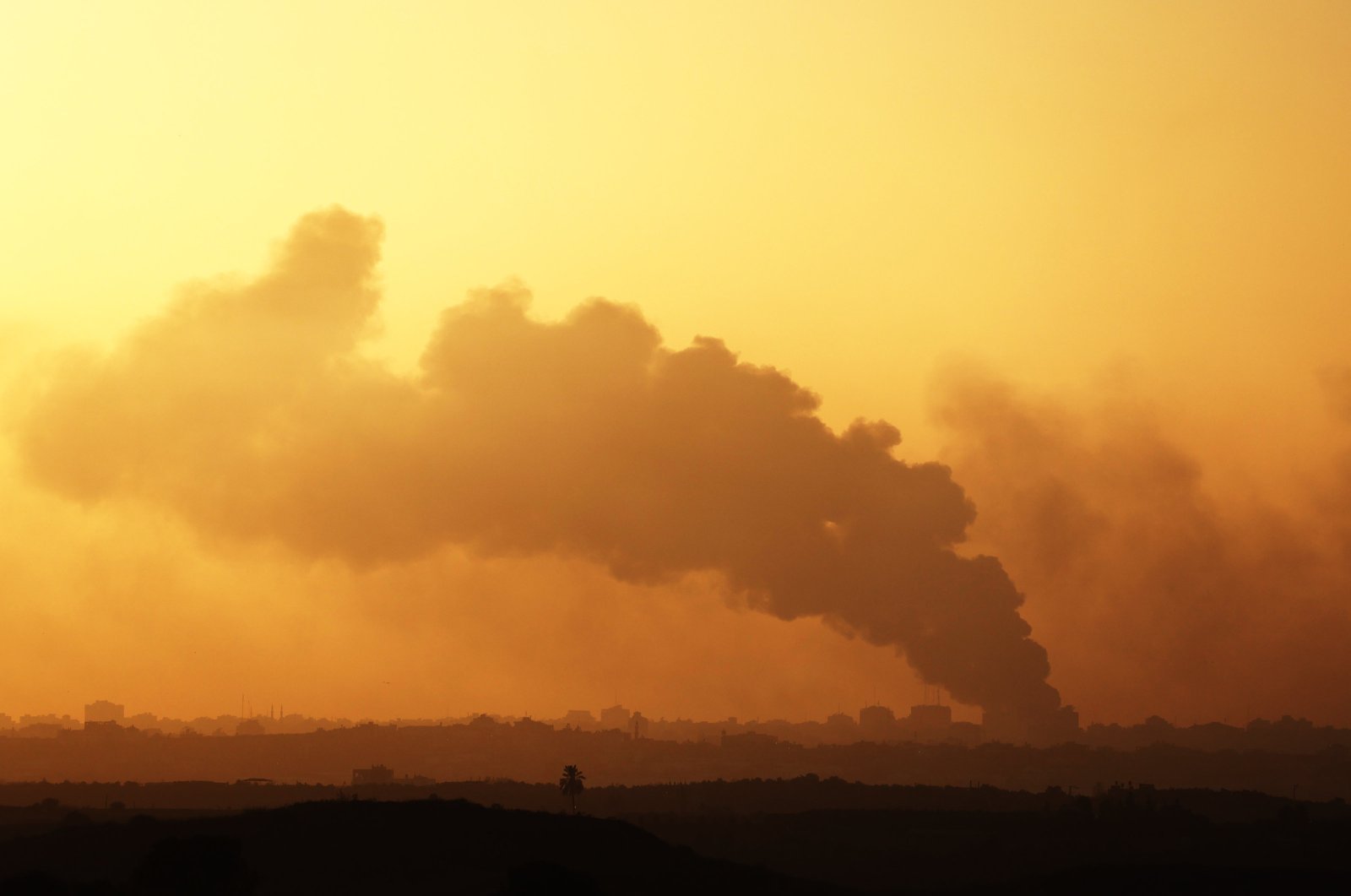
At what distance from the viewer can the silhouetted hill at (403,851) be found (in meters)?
135

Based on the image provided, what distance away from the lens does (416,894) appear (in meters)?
131

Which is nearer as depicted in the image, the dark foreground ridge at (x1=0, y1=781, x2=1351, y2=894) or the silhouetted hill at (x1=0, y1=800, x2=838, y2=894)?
the dark foreground ridge at (x1=0, y1=781, x2=1351, y2=894)

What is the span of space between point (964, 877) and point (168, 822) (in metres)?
82.4

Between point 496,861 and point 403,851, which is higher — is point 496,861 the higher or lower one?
the lower one

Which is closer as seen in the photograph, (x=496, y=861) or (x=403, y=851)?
(x=496, y=861)

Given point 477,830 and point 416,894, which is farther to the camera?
point 477,830

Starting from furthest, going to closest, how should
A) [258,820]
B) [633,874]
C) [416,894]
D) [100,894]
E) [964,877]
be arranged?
1. [964,877]
2. [258,820]
3. [633,874]
4. [416,894]
5. [100,894]

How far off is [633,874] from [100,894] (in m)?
54.0

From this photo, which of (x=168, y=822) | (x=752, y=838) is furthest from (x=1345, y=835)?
(x=168, y=822)

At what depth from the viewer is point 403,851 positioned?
142375 millimetres

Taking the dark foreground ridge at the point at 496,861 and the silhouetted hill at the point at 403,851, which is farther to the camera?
the silhouetted hill at the point at 403,851

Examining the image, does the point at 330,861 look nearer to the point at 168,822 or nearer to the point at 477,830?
the point at 477,830

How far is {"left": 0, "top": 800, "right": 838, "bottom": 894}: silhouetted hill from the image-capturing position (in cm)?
13462

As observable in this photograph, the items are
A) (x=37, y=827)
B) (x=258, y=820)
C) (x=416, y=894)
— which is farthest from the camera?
(x=37, y=827)
